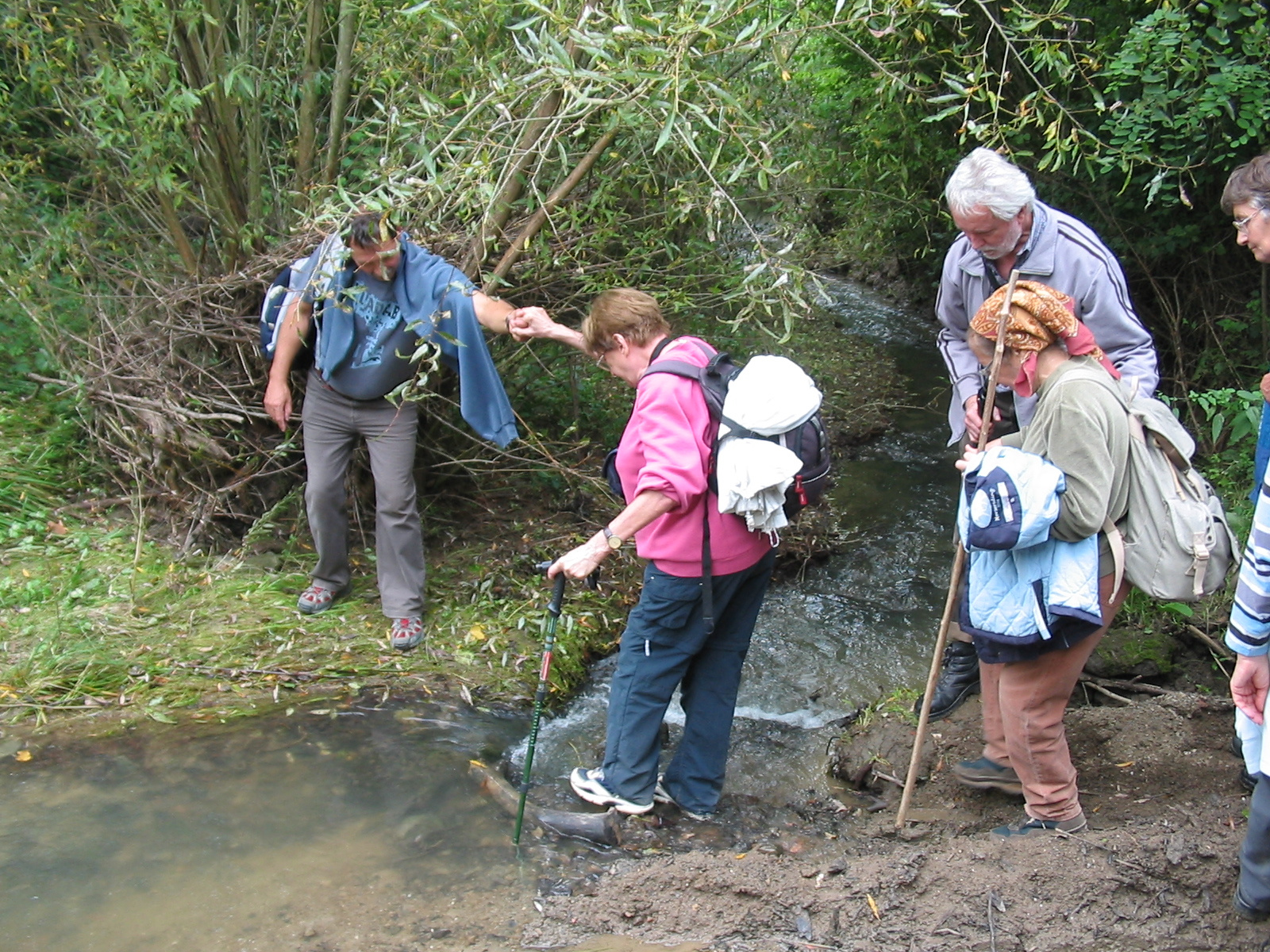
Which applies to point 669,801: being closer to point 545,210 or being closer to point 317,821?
point 317,821

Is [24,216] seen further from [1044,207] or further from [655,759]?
[1044,207]

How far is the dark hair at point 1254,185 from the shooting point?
8.39 feet

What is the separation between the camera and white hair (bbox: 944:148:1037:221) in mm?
3475

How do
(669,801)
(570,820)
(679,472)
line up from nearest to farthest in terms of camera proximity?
(679,472) → (570,820) → (669,801)

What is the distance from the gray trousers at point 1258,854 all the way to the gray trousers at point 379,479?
134 inches

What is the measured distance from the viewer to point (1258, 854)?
105 inches

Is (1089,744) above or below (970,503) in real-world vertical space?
below

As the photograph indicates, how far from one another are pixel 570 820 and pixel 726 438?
1.45 meters

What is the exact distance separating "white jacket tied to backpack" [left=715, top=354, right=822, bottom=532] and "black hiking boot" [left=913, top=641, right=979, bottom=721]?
158 cm

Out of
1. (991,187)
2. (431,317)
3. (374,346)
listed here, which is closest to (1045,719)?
(991,187)

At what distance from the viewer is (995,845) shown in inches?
128

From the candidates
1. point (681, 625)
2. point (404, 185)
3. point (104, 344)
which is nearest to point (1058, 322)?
point (681, 625)

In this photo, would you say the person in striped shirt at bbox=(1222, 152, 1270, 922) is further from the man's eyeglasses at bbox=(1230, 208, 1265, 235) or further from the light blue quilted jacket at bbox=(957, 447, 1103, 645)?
the light blue quilted jacket at bbox=(957, 447, 1103, 645)

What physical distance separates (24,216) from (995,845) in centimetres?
583
